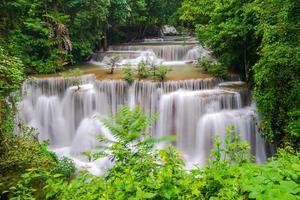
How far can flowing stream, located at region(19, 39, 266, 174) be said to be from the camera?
934 centimetres

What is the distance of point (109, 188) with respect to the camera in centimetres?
273

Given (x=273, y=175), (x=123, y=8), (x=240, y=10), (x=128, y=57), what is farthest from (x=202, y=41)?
(x=273, y=175)

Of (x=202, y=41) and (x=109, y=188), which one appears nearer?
(x=109, y=188)

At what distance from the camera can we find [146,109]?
34.0 feet

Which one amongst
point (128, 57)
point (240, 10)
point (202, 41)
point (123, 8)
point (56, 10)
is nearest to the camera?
point (240, 10)

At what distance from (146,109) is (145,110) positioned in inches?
1.9

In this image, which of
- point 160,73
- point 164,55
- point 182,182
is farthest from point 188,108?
point 182,182

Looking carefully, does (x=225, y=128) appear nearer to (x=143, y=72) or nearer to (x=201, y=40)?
(x=143, y=72)

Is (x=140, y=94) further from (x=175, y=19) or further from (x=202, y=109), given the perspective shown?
(x=175, y=19)

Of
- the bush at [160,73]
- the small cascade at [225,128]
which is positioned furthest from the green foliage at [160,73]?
the small cascade at [225,128]

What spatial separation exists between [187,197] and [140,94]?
793 centimetres

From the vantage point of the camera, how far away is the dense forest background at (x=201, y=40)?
2969 millimetres

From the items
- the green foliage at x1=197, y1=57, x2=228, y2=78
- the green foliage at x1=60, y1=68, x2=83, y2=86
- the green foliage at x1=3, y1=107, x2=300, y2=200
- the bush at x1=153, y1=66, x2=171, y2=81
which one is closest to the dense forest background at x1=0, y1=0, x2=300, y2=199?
the green foliage at x1=3, y1=107, x2=300, y2=200

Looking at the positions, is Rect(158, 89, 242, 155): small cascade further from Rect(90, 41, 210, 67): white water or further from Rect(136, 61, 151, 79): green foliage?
Rect(90, 41, 210, 67): white water
